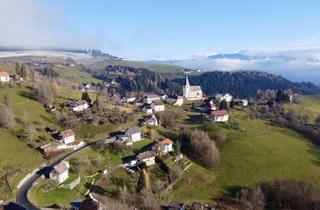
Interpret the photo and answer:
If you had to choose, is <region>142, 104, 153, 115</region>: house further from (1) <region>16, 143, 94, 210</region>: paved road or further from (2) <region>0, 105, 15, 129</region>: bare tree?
Answer: (2) <region>0, 105, 15, 129</region>: bare tree

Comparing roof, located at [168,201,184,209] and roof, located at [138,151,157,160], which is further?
→ roof, located at [138,151,157,160]

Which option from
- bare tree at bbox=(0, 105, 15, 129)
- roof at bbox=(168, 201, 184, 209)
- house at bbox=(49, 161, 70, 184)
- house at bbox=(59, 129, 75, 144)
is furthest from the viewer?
house at bbox=(59, 129, 75, 144)

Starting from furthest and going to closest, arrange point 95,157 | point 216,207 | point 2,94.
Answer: point 2,94 → point 95,157 → point 216,207

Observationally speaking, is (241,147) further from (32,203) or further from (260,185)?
(32,203)

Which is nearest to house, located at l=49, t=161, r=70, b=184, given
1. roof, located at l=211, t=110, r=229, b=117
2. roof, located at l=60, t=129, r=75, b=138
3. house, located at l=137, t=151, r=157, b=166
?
roof, located at l=60, t=129, r=75, b=138

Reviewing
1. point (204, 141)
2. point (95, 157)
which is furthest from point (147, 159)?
point (204, 141)

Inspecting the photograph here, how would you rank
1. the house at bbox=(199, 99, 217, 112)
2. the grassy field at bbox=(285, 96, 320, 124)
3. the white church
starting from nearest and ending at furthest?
the house at bbox=(199, 99, 217, 112) → the grassy field at bbox=(285, 96, 320, 124) → the white church
